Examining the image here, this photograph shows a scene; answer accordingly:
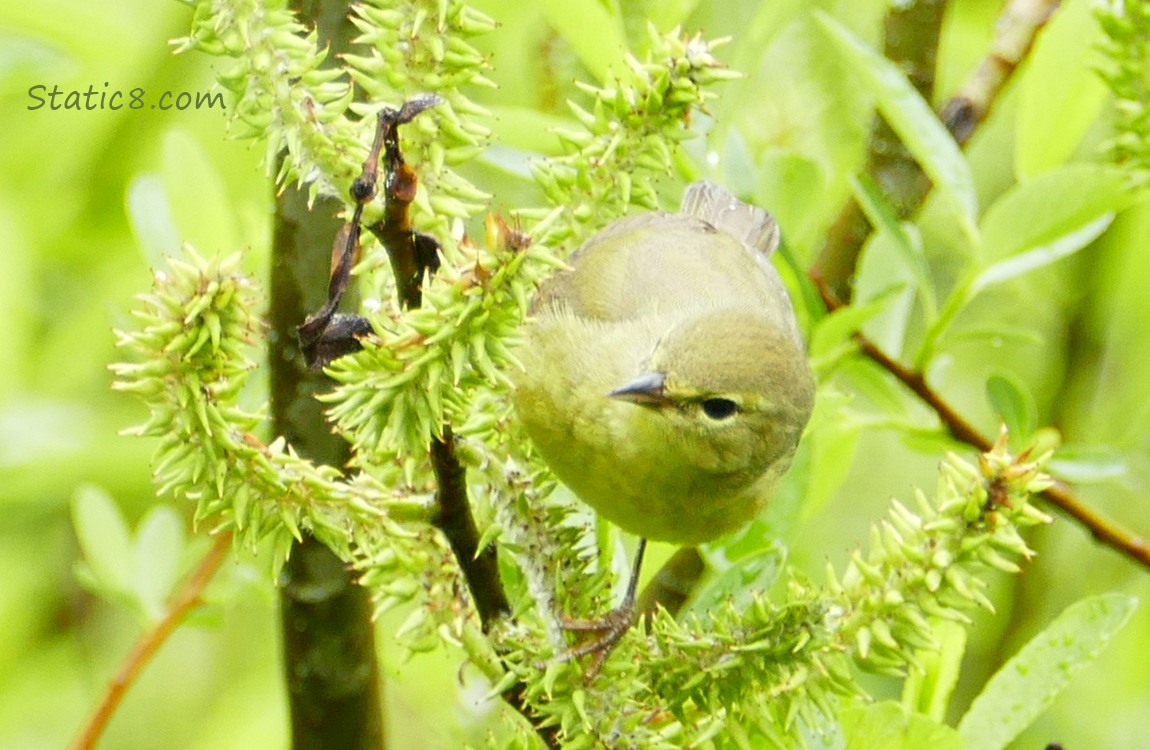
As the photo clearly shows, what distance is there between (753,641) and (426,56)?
24.4 inches

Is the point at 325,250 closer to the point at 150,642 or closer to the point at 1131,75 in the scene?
the point at 150,642

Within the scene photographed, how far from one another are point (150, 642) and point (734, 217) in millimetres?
1617

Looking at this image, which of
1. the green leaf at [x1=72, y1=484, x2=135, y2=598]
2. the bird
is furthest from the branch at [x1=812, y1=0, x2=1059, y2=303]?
the green leaf at [x1=72, y1=484, x2=135, y2=598]

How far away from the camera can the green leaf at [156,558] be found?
93.7 inches

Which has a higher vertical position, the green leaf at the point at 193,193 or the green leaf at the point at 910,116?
the green leaf at the point at 910,116

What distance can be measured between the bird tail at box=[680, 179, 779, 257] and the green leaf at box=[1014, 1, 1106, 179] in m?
0.57

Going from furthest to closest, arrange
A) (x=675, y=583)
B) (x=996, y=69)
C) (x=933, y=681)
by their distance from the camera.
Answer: (x=996, y=69) → (x=675, y=583) → (x=933, y=681)

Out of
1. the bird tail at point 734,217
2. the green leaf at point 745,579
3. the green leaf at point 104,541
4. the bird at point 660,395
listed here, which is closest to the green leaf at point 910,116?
the bird at point 660,395

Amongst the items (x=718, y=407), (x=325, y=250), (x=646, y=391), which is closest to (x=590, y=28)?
(x=325, y=250)

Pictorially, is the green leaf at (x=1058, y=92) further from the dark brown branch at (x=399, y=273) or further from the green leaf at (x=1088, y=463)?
the dark brown branch at (x=399, y=273)

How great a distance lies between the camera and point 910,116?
205cm

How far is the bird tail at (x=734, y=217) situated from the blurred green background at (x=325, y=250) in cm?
15

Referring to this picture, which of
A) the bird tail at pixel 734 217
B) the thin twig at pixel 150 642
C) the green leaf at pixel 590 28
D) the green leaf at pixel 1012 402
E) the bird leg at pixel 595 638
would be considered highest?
the green leaf at pixel 590 28

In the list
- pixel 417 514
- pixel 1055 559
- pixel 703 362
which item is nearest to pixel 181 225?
pixel 703 362
